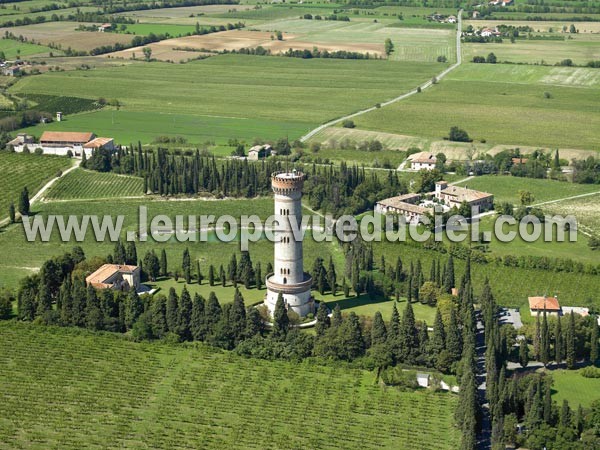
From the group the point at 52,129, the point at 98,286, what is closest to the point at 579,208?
the point at 98,286

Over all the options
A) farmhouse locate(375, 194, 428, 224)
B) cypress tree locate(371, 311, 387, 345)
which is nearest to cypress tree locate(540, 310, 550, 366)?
cypress tree locate(371, 311, 387, 345)

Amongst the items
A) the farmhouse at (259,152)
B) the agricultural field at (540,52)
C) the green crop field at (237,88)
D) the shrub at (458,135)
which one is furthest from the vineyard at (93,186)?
the agricultural field at (540,52)

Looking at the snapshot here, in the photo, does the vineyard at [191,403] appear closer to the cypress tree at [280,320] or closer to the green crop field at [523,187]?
the cypress tree at [280,320]

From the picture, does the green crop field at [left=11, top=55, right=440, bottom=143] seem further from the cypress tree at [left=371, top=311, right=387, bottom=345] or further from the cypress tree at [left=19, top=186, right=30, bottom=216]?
the cypress tree at [left=371, top=311, right=387, bottom=345]

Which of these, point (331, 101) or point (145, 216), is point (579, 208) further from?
point (331, 101)

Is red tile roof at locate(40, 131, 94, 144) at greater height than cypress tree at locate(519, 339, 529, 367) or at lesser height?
greater
